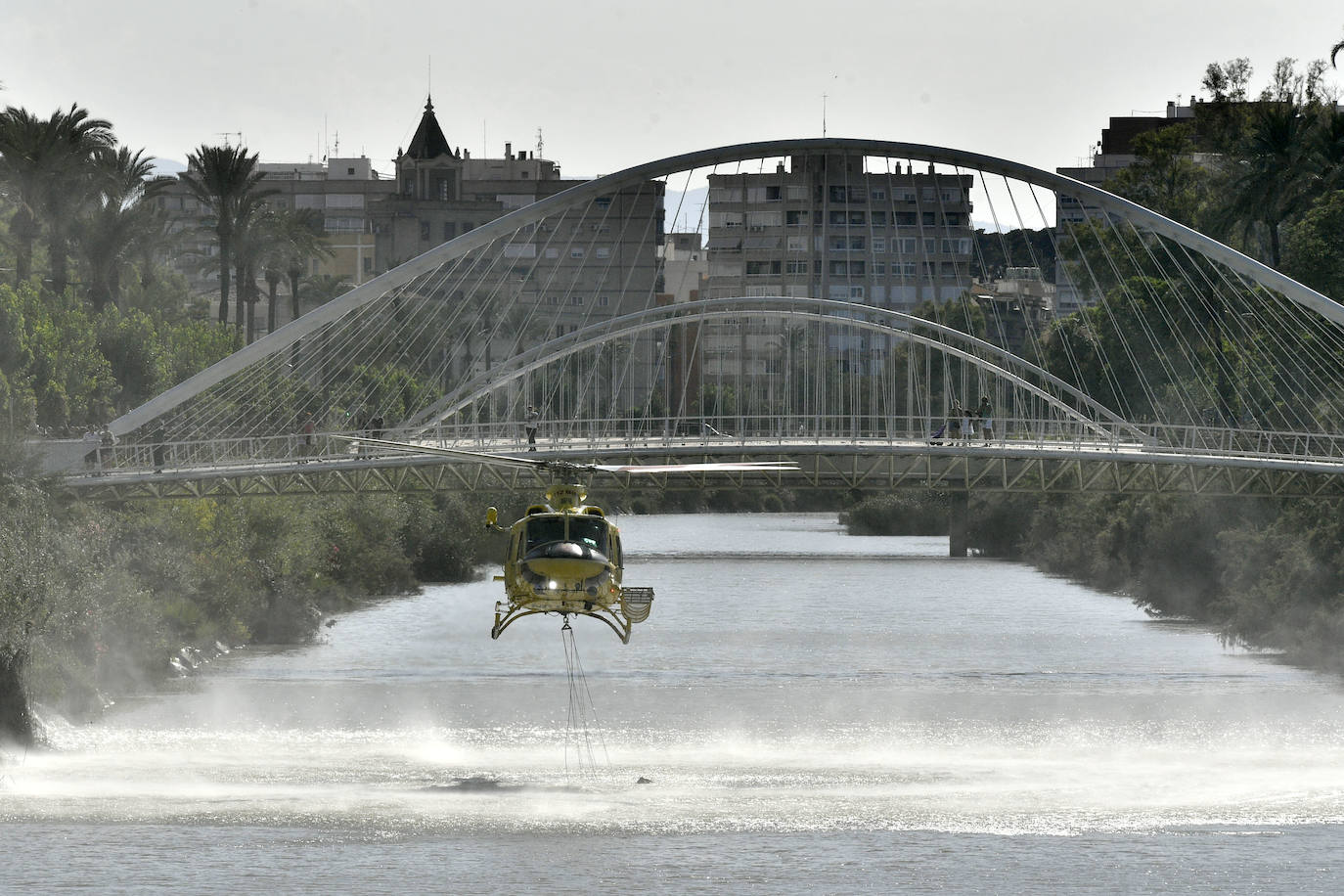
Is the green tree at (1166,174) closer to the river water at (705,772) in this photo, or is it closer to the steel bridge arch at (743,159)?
the steel bridge arch at (743,159)

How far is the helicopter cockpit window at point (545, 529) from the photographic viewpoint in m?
38.0

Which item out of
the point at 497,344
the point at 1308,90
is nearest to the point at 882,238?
the point at 497,344

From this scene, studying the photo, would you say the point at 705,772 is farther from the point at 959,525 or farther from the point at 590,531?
the point at 959,525

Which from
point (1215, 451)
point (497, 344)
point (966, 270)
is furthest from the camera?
point (966, 270)

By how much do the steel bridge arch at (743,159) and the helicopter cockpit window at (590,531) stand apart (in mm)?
32818

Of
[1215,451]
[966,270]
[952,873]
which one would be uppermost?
[966,270]

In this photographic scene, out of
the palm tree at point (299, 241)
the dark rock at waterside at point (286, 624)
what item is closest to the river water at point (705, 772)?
the dark rock at waterside at point (286, 624)

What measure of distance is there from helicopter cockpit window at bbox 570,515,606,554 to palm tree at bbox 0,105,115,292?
2224 inches

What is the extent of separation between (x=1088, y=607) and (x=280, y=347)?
107 feet

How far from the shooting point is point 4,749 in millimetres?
43844

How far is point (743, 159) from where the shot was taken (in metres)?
74.0

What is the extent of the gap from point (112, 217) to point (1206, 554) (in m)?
49.5

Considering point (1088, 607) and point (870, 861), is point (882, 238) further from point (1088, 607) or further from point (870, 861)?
point (870, 861)

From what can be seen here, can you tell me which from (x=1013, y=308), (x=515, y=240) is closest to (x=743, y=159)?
(x=1013, y=308)
